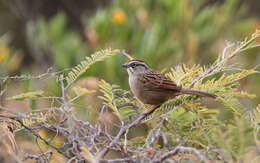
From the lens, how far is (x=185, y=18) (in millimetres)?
7449

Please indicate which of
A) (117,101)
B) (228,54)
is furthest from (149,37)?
(117,101)

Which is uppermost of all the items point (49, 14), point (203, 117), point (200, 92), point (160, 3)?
point (49, 14)

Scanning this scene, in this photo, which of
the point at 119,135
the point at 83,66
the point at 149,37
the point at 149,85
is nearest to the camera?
the point at 119,135

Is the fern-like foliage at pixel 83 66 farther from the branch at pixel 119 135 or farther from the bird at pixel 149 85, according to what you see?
the bird at pixel 149 85

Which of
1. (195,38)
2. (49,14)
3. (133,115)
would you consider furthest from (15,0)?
(133,115)

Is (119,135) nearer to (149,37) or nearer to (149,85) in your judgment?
(149,85)

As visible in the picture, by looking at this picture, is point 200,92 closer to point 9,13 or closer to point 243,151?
point 243,151

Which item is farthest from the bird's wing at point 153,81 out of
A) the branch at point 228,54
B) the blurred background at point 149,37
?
the blurred background at point 149,37

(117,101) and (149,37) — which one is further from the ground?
(149,37)

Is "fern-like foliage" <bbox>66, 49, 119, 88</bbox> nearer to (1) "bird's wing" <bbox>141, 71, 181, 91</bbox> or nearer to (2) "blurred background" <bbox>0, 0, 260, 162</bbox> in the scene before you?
(1) "bird's wing" <bbox>141, 71, 181, 91</bbox>

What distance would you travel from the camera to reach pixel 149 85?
3.65 metres

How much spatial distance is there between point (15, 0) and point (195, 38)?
3697mm

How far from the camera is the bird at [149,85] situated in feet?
10.3

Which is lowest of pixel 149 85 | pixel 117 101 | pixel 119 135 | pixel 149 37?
pixel 119 135
